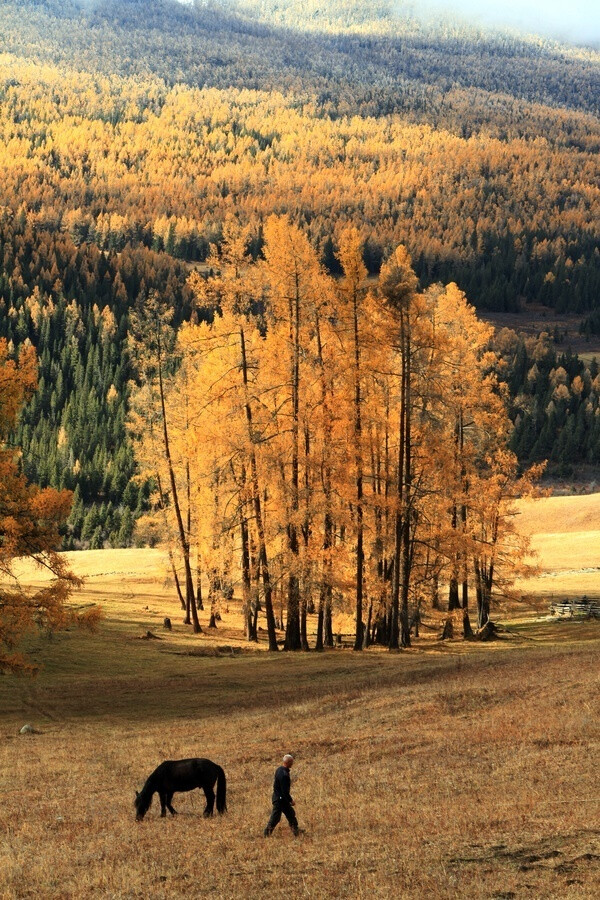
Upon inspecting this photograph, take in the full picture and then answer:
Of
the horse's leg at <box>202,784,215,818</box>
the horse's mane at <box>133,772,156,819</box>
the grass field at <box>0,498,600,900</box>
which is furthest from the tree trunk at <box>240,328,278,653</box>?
the horse's leg at <box>202,784,215,818</box>

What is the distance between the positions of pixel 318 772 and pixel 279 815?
16.0ft

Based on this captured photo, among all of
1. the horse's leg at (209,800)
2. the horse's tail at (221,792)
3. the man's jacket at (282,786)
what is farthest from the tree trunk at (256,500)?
the man's jacket at (282,786)

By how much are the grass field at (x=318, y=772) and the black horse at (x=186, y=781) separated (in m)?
0.33

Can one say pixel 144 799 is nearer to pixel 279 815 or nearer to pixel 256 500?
pixel 279 815

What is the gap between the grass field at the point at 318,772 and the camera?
14.0 meters

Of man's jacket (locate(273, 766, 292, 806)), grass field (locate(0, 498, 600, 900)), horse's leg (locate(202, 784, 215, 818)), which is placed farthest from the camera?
horse's leg (locate(202, 784, 215, 818))

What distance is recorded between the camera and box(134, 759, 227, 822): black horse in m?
18.2

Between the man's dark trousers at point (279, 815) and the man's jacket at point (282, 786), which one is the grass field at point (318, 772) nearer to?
the man's dark trousers at point (279, 815)

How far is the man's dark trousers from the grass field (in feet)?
0.76

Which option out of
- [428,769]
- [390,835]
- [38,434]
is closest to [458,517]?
[428,769]

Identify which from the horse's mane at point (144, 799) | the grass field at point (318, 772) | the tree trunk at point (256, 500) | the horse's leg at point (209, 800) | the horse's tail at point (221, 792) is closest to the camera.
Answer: the grass field at point (318, 772)

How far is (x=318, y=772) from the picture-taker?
21.1 metres

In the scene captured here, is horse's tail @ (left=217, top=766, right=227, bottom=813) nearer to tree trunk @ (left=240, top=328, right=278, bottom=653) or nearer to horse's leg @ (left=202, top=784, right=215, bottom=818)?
horse's leg @ (left=202, top=784, right=215, bottom=818)

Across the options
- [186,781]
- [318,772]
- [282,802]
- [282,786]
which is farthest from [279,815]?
[318,772]
